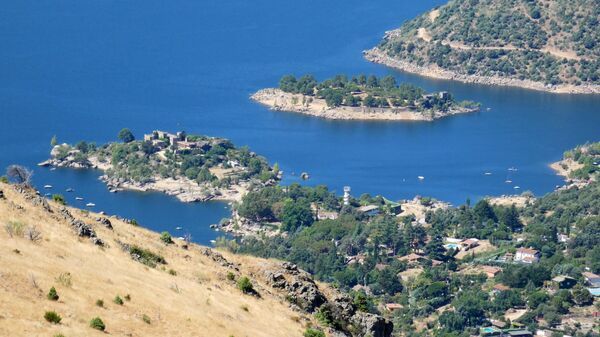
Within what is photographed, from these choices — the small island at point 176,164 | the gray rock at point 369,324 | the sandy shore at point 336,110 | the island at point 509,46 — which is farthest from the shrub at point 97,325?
the island at point 509,46

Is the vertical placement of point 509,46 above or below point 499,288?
above

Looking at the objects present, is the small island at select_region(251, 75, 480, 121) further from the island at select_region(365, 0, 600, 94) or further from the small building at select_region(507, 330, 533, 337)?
the small building at select_region(507, 330, 533, 337)

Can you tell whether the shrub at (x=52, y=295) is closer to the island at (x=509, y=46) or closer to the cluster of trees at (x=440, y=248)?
the cluster of trees at (x=440, y=248)

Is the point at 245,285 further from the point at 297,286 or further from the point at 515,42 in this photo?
the point at 515,42

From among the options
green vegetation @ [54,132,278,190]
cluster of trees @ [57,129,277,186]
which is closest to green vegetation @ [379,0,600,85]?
green vegetation @ [54,132,278,190]

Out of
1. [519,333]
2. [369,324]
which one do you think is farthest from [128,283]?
[519,333]
